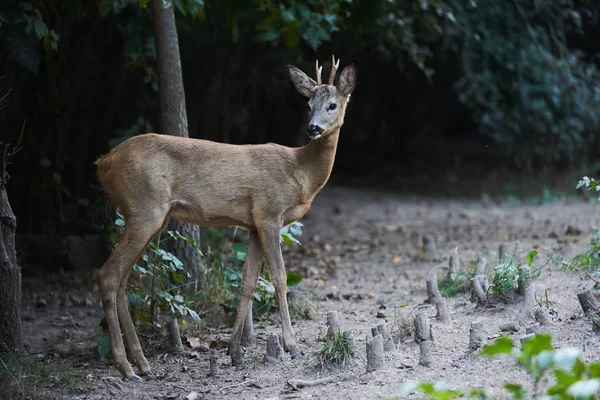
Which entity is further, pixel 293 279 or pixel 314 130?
pixel 293 279

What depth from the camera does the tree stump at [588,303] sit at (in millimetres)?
5340

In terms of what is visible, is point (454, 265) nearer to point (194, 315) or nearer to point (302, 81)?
point (302, 81)

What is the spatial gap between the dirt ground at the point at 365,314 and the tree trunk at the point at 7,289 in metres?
0.32

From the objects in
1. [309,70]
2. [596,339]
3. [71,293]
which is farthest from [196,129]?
[596,339]

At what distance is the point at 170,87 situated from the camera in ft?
22.0

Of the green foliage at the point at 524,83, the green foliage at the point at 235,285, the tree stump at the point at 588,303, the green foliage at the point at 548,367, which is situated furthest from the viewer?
the green foliage at the point at 524,83

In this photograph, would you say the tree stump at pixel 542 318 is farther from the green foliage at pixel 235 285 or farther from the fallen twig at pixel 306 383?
the green foliage at pixel 235 285

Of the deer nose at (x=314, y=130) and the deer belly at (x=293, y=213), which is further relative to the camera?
the deer belly at (x=293, y=213)

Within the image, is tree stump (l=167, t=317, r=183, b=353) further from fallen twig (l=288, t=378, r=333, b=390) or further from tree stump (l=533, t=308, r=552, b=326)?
tree stump (l=533, t=308, r=552, b=326)

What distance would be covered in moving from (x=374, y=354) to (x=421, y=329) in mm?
559

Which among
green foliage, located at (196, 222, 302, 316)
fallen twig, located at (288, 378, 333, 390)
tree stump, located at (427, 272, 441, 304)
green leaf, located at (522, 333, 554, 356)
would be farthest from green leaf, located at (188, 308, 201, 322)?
green leaf, located at (522, 333, 554, 356)

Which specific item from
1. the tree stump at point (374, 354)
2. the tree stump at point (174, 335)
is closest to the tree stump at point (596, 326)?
the tree stump at point (374, 354)

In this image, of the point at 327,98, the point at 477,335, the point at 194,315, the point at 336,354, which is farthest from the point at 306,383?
the point at 327,98

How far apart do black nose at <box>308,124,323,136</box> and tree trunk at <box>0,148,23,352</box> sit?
6.36ft
